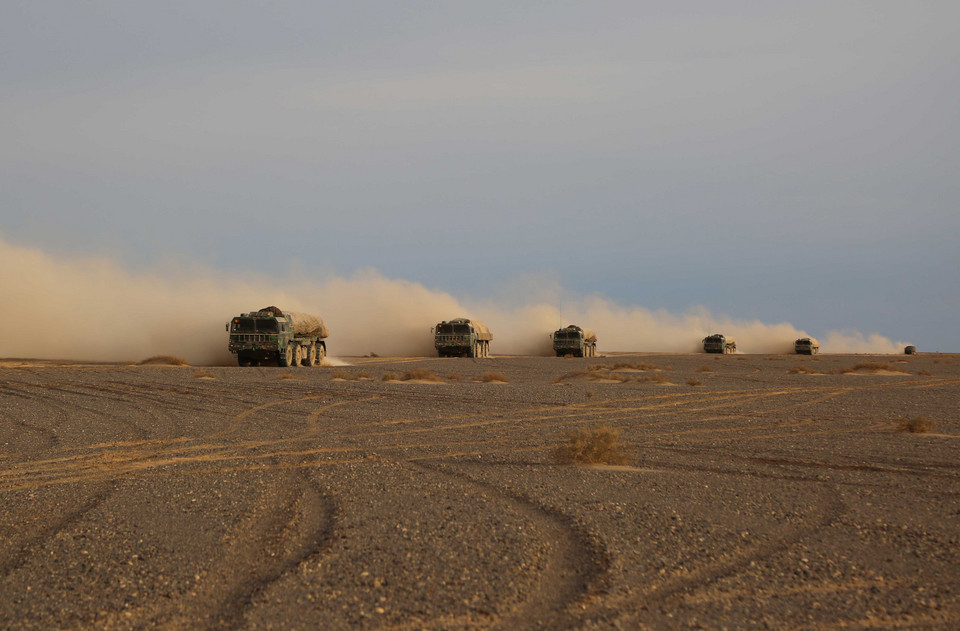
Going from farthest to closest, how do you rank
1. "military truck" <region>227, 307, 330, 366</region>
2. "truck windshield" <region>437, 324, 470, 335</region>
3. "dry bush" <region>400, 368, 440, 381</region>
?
"truck windshield" <region>437, 324, 470, 335</region> < "military truck" <region>227, 307, 330, 366</region> < "dry bush" <region>400, 368, 440, 381</region>

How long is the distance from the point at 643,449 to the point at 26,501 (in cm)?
830

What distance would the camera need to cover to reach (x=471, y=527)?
6523 millimetres

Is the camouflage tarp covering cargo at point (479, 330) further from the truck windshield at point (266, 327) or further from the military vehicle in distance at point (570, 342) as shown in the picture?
the truck windshield at point (266, 327)

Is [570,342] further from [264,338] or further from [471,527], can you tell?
[471,527]

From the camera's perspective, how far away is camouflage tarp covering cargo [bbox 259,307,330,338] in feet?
138

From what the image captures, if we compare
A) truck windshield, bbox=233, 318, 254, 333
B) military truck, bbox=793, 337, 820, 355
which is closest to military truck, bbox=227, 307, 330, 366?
truck windshield, bbox=233, 318, 254, 333

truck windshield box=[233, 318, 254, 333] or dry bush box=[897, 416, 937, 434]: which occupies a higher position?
truck windshield box=[233, 318, 254, 333]

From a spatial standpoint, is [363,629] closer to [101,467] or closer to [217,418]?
[101,467]

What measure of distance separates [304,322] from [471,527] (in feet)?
134

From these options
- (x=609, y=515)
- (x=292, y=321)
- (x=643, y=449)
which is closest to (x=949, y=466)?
(x=643, y=449)

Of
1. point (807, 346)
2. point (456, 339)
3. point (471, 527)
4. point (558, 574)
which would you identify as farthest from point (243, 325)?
point (807, 346)

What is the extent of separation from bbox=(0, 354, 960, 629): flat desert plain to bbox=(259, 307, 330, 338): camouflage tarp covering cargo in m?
27.4

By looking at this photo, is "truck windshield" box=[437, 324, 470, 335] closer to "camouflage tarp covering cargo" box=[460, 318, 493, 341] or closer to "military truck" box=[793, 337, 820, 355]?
"camouflage tarp covering cargo" box=[460, 318, 493, 341]

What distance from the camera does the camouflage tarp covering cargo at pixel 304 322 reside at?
42000 millimetres
